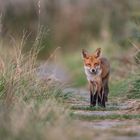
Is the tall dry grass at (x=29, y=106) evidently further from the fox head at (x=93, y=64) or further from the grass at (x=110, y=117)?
the fox head at (x=93, y=64)

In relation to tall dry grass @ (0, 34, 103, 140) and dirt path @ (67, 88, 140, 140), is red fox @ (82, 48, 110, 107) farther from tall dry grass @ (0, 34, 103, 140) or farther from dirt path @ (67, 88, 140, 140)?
tall dry grass @ (0, 34, 103, 140)

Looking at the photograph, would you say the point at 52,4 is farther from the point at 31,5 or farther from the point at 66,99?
the point at 66,99

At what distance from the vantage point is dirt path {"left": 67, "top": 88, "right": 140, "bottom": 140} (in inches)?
344

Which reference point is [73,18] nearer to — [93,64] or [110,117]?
[93,64]

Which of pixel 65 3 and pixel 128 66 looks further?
pixel 65 3

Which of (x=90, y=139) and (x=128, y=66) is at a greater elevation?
(x=128, y=66)

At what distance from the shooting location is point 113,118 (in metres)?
10.3

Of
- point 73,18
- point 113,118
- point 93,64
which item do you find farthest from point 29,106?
point 73,18

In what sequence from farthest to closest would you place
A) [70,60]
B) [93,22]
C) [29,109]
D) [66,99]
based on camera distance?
[93,22] → [70,60] → [66,99] → [29,109]

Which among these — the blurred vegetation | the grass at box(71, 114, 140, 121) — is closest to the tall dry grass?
the grass at box(71, 114, 140, 121)

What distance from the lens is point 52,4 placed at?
34.6m

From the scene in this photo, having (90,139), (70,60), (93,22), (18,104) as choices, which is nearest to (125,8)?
(70,60)

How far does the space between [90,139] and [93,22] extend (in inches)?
907

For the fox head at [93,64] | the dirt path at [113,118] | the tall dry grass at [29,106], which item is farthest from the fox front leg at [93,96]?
the tall dry grass at [29,106]
